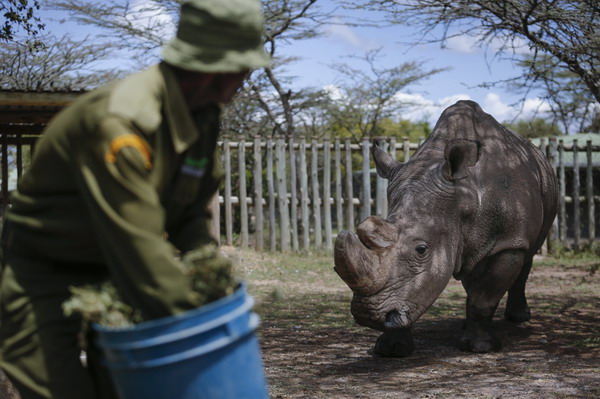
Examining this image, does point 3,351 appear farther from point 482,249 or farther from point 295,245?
point 295,245

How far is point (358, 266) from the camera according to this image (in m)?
5.61

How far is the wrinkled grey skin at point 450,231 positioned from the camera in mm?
5773

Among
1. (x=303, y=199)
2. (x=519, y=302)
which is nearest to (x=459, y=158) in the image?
(x=519, y=302)

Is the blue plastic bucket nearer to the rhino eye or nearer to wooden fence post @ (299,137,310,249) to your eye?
the rhino eye

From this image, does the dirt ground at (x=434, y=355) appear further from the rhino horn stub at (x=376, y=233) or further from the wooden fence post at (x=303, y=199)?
the wooden fence post at (x=303, y=199)

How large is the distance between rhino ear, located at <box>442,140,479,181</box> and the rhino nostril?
50.4 inches

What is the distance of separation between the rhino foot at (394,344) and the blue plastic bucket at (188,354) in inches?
175

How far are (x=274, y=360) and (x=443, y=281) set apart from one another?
1.45m

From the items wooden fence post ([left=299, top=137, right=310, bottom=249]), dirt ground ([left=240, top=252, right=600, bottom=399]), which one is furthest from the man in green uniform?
wooden fence post ([left=299, top=137, right=310, bottom=249])

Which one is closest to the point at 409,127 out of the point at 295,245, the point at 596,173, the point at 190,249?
the point at 596,173

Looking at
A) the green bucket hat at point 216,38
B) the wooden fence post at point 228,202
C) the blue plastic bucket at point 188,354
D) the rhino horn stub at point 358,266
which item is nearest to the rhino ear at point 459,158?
the rhino horn stub at point 358,266

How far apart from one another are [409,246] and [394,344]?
0.97m

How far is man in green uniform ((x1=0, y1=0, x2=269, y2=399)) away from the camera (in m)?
2.29

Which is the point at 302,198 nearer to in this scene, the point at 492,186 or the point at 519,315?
the point at 519,315
